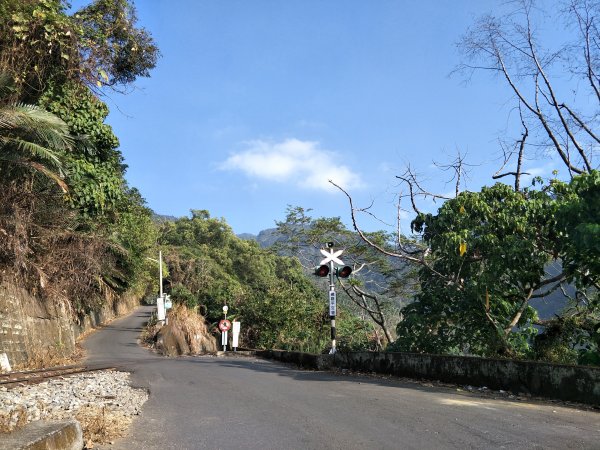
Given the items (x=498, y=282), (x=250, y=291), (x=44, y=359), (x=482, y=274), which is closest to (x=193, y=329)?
(x=250, y=291)

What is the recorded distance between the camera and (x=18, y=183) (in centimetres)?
1575

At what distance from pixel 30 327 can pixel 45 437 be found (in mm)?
16689

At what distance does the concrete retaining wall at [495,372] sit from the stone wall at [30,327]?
11292 millimetres

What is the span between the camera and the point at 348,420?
655 centimetres

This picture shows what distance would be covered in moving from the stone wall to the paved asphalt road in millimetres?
9077

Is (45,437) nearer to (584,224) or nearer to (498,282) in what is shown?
(584,224)

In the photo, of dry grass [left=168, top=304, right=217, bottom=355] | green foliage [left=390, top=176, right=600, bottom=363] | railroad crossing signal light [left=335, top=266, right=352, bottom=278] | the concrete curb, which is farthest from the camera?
dry grass [left=168, top=304, right=217, bottom=355]

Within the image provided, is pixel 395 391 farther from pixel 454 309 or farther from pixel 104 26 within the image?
pixel 104 26

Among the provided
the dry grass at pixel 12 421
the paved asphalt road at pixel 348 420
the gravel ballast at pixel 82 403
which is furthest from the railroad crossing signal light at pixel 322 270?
the dry grass at pixel 12 421

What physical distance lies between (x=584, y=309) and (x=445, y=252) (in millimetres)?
3790

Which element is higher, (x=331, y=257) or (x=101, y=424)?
(x=331, y=257)

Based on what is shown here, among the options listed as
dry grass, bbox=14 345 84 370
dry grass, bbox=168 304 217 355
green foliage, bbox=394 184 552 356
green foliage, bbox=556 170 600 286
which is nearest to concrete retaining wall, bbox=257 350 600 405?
green foliage, bbox=394 184 552 356

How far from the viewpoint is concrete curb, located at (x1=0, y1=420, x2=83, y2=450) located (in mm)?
3781

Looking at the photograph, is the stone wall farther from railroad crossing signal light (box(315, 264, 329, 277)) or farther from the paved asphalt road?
railroad crossing signal light (box(315, 264, 329, 277))
